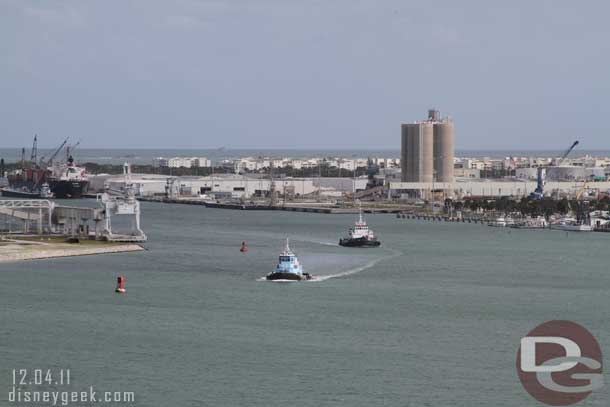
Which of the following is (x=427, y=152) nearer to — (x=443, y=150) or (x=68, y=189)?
(x=443, y=150)

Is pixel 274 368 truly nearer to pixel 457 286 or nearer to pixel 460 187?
pixel 457 286

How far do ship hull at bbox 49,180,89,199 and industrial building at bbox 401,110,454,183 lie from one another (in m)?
23.6

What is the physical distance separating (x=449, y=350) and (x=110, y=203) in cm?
2620

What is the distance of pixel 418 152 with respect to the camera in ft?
315

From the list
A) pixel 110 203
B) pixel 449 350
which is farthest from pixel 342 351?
pixel 110 203

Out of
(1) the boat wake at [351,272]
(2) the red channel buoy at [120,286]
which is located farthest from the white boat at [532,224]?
(2) the red channel buoy at [120,286]

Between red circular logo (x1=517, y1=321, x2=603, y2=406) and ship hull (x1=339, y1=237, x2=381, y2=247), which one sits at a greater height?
ship hull (x1=339, y1=237, x2=381, y2=247)

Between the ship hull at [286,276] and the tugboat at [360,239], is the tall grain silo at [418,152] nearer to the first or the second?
the tugboat at [360,239]

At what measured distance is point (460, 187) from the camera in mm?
93750

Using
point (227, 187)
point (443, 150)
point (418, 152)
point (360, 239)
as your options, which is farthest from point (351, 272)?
point (227, 187)

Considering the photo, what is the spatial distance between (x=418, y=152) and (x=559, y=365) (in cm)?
7546

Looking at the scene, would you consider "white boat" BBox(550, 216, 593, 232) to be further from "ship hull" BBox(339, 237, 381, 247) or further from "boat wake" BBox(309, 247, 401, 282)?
"boat wake" BBox(309, 247, 401, 282)

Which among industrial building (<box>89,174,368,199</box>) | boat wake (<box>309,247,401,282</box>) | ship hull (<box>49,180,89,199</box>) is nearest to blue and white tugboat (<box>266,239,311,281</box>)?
boat wake (<box>309,247,401,282</box>)

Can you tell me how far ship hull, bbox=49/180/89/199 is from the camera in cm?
9331
